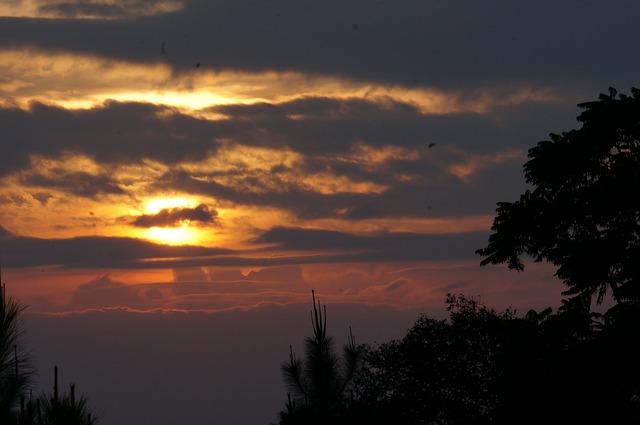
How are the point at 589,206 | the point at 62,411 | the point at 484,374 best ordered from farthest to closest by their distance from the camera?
the point at 484,374 < the point at 589,206 < the point at 62,411

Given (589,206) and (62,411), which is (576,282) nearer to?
(589,206)

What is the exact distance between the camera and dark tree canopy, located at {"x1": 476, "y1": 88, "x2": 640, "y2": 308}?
29717 mm

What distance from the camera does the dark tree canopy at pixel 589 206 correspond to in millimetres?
29717

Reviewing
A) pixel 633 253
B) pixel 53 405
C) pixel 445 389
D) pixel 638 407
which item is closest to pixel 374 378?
pixel 445 389

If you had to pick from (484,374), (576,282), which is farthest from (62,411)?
(484,374)

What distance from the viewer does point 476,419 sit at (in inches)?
1800

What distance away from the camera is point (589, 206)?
30.8 meters

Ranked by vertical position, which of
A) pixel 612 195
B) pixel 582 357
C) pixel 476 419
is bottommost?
pixel 476 419

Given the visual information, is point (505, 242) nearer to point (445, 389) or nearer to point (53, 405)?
point (445, 389)

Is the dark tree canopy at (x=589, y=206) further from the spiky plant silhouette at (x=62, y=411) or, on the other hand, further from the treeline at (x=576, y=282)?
the spiky plant silhouette at (x=62, y=411)

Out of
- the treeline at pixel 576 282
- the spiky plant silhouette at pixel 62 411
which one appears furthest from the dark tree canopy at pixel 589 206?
the spiky plant silhouette at pixel 62 411

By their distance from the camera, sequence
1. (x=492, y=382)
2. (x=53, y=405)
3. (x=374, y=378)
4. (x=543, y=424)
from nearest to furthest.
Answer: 1. (x=53, y=405)
2. (x=543, y=424)
3. (x=492, y=382)
4. (x=374, y=378)

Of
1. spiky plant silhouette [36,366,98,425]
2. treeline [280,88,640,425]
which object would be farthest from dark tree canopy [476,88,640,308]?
spiky plant silhouette [36,366,98,425]

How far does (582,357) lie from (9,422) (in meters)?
21.2
